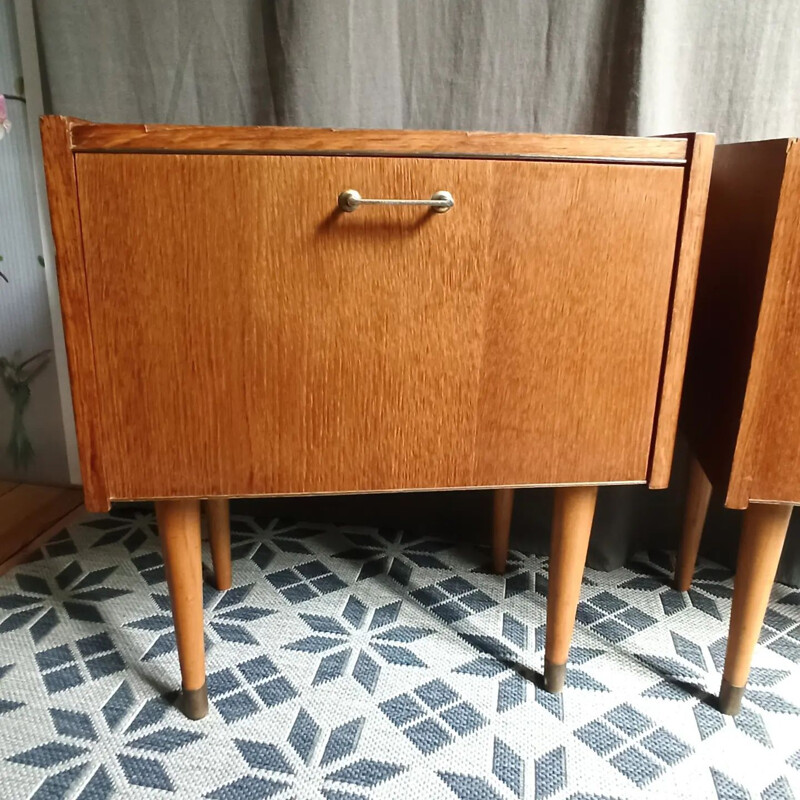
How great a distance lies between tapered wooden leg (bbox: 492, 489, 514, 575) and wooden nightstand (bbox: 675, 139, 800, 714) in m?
0.31

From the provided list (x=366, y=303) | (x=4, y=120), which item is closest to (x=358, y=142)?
(x=366, y=303)

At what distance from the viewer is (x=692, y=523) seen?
3.44ft

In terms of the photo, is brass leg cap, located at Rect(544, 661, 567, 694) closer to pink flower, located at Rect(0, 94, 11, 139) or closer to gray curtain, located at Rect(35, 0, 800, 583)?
gray curtain, located at Rect(35, 0, 800, 583)

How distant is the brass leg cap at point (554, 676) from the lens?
86 cm

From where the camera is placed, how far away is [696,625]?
1.01m

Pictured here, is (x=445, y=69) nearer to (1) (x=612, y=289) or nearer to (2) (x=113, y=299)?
→ (1) (x=612, y=289)

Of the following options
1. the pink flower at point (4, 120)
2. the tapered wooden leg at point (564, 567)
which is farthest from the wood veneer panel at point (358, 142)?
the pink flower at point (4, 120)

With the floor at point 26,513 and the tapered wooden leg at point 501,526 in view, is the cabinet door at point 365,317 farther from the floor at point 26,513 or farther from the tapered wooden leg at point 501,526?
the floor at point 26,513

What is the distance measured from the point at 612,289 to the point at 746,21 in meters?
0.54

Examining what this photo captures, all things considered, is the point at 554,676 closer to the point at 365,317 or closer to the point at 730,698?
the point at 730,698

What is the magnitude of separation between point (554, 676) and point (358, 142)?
645 mm

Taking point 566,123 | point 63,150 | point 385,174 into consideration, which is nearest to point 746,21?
point 566,123

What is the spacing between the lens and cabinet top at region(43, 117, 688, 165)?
578mm

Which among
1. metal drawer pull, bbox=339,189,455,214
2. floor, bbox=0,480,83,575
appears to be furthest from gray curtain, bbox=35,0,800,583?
floor, bbox=0,480,83,575
